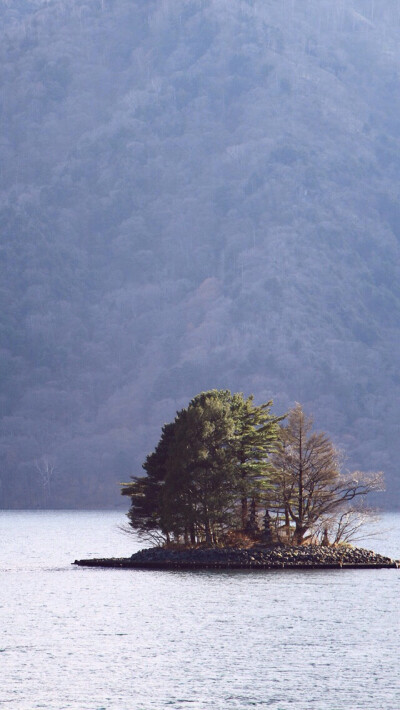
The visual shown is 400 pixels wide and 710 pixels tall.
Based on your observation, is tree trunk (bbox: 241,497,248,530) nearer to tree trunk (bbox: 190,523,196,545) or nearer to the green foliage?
the green foliage

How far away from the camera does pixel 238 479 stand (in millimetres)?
103500

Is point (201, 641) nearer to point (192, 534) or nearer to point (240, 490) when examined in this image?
point (240, 490)

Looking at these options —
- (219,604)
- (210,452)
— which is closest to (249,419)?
(210,452)

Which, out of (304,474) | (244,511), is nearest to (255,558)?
(244,511)

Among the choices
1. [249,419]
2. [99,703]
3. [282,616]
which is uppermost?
[249,419]

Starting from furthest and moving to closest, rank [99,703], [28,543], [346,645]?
[28,543]
[346,645]
[99,703]

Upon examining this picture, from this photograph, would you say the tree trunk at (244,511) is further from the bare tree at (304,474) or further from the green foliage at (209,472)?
the bare tree at (304,474)

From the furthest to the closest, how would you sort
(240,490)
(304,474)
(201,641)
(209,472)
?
(304,474) → (240,490) → (209,472) → (201,641)

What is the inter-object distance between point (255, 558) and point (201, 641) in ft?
132

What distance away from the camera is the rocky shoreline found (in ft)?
337

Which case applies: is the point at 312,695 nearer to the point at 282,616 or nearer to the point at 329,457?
the point at 282,616

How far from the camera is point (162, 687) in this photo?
162ft

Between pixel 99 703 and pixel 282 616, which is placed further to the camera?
pixel 282 616

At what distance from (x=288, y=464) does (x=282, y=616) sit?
3123cm
